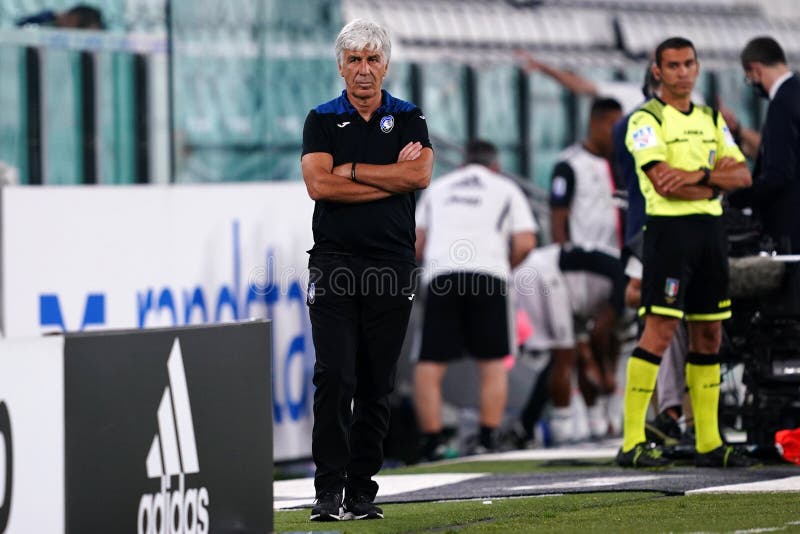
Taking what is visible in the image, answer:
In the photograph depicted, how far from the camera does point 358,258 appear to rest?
7230mm

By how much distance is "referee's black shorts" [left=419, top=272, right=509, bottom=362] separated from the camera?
41.2 feet

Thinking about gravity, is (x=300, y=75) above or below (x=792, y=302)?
above

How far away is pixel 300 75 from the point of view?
41.5 ft

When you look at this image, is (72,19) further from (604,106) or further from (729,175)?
(729,175)

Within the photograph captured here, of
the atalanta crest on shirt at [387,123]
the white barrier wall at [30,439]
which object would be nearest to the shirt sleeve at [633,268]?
the atalanta crest on shirt at [387,123]

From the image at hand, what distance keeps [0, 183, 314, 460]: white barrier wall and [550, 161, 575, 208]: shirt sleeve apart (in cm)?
248

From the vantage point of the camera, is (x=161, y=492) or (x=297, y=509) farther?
(x=297, y=509)

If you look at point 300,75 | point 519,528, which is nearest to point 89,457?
point 519,528

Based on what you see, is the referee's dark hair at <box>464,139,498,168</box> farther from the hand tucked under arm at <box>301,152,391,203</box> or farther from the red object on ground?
the hand tucked under arm at <box>301,152,391,203</box>

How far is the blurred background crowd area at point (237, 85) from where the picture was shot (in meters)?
11.4

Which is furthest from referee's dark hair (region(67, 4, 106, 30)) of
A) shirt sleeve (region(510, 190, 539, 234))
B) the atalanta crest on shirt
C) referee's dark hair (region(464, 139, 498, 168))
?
the atalanta crest on shirt

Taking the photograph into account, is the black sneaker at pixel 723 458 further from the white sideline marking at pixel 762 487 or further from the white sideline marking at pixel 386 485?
the white sideline marking at pixel 386 485

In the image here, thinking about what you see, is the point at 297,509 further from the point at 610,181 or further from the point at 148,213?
the point at 610,181

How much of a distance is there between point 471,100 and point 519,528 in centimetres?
872
